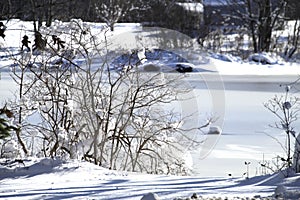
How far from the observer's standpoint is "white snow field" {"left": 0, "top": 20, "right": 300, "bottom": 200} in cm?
467

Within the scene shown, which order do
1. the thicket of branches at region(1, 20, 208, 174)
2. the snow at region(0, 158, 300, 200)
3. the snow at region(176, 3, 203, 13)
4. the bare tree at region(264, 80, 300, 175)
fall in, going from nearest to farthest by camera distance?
the snow at region(0, 158, 300, 200)
the bare tree at region(264, 80, 300, 175)
the thicket of branches at region(1, 20, 208, 174)
the snow at region(176, 3, 203, 13)

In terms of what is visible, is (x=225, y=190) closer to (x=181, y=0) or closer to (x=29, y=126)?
(x=29, y=126)

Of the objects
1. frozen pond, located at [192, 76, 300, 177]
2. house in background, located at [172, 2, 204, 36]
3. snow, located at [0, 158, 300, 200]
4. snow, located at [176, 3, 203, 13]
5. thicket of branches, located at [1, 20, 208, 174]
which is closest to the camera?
→ snow, located at [0, 158, 300, 200]

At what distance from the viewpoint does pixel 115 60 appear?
31.0 feet

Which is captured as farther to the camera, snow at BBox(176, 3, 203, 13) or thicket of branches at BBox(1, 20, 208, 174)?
snow at BBox(176, 3, 203, 13)

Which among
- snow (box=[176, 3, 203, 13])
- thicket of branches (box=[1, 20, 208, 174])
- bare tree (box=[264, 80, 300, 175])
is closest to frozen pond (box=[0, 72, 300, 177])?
bare tree (box=[264, 80, 300, 175])

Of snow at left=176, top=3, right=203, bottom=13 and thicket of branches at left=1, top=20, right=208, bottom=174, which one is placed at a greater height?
snow at left=176, top=3, right=203, bottom=13

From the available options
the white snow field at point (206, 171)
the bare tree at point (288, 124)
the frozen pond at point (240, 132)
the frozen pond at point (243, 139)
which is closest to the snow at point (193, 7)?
the white snow field at point (206, 171)

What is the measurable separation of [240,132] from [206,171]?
8.26 feet

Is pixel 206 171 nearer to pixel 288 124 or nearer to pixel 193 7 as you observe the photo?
pixel 288 124

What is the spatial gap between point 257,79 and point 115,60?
12136 millimetres

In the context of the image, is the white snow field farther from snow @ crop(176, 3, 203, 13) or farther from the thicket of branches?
snow @ crop(176, 3, 203, 13)

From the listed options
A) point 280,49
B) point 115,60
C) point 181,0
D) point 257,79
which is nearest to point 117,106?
point 115,60

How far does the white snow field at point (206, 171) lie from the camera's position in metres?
4.67
